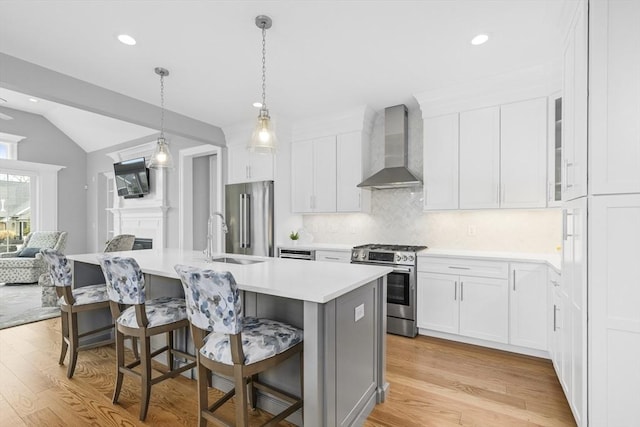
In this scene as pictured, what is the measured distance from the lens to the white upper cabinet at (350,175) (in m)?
4.13

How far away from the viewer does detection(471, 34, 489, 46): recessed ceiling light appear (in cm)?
247

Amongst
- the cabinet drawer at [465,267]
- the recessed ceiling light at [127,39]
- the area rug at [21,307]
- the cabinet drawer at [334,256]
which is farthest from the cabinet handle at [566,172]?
the area rug at [21,307]

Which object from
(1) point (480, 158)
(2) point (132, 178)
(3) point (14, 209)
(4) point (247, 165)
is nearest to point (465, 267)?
(1) point (480, 158)

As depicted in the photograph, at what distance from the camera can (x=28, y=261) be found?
5.78 meters

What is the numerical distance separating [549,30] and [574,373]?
2390 mm

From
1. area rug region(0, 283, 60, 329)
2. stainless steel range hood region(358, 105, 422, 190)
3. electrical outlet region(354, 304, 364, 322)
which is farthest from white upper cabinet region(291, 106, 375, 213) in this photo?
area rug region(0, 283, 60, 329)

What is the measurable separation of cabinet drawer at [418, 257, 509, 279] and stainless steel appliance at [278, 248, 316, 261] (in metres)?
1.38

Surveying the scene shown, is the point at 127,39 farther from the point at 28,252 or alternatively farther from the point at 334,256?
the point at 28,252

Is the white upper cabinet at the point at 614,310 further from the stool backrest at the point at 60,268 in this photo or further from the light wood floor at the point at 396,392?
the stool backrest at the point at 60,268

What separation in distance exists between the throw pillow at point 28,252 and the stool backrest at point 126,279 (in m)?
5.62

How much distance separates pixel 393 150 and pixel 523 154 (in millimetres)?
1400

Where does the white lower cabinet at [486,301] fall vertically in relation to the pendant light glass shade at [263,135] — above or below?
below

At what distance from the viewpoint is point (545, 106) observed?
3.02m

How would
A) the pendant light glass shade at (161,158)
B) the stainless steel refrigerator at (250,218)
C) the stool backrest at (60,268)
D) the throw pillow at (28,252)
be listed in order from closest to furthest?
the stool backrest at (60,268), the pendant light glass shade at (161,158), the stainless steel refrigerator at (250,218), the throw pillow at (28,252)
